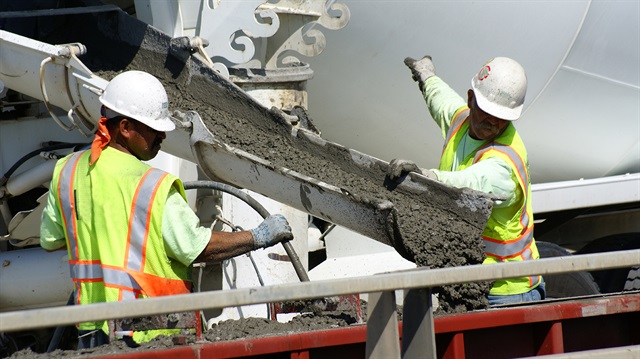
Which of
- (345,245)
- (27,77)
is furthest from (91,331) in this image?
(345,245)

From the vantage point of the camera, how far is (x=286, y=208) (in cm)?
418

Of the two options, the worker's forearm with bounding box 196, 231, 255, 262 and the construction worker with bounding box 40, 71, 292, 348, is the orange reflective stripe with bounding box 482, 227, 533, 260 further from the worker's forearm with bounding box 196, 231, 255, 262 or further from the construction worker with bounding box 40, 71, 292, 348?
the worker's forearm with bounding box 196, 231, 255, 262

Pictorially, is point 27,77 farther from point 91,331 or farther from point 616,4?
point 616,4

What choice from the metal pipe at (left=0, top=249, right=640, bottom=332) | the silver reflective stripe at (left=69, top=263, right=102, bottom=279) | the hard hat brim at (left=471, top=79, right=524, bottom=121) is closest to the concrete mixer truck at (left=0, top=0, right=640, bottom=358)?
the hard hat brim at (left=471, top=79, right=524, bottom=121)

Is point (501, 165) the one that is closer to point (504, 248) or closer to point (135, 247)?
point (504, 248)

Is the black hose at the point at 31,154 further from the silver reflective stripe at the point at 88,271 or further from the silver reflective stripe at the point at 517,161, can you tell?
the silver reflective stripe at the point at 517,161

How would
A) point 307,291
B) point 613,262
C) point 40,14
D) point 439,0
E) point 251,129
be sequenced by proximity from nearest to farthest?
1. point 307,291
2. point 613,262
3. point 251,129
4. point 40,14
5. point 439,0

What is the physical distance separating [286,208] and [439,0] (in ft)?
4.21

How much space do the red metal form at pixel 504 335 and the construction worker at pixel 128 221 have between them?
28 centimetres

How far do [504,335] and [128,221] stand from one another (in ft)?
3.98

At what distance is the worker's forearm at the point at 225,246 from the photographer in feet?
9.51

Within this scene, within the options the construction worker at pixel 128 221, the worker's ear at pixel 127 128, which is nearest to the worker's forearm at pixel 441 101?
the construction worker at pixel 128 221

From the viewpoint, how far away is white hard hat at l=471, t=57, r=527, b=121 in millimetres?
3484

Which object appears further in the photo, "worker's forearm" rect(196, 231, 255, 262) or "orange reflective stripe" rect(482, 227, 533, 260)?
"orange reflective stripe" rect(482, 227, 533, 260)
